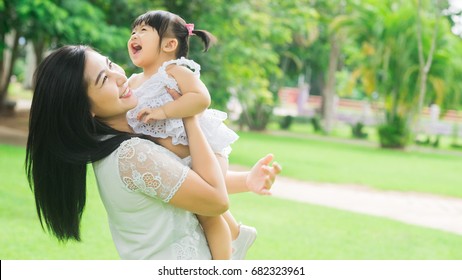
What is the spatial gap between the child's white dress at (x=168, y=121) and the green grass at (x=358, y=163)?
31.3 ft

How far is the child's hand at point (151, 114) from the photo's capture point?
207cm

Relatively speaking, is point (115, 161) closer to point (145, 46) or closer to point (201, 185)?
point (201, 185)

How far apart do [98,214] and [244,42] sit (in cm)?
831

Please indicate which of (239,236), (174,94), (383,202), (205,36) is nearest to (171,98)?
(174,94)

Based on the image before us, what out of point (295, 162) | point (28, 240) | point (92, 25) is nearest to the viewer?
point (28, 240)

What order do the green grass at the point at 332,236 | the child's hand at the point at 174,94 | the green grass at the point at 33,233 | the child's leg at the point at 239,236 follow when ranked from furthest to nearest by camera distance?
the green grass at the point at 332,236
the green grass at the point at 33,233
the child's leg at the point at 239,236
the child's hand at the point at 174,94

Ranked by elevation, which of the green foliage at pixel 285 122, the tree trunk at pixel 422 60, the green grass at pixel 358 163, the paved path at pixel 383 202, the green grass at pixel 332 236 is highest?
the tree trunk at pixel 422 60

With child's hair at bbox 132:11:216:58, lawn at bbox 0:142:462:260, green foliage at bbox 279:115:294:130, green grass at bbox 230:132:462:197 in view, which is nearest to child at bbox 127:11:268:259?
child's hair at bbox 132:11:216:58

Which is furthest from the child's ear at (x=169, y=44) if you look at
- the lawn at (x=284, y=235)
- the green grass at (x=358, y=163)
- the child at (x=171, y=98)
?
the green grass at (x=358, y=163)

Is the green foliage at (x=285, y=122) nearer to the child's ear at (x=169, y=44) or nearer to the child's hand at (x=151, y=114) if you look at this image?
the child's ear at (x=169, y=44)

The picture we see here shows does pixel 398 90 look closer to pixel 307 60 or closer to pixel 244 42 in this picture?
pixel 244 42

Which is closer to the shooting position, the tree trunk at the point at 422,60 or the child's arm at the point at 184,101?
the child's arm at the point at 184,101
